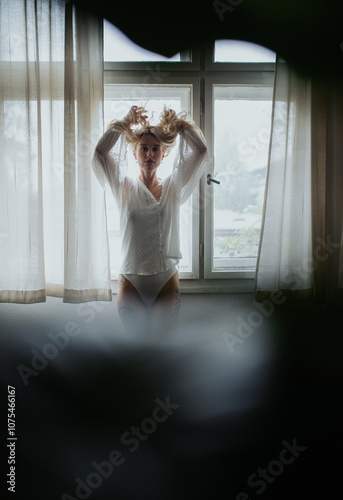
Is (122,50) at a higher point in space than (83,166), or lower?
higher

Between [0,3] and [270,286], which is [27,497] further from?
[0,3]

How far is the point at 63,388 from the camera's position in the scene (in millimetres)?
1558

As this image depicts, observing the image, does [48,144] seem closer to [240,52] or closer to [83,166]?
[83,166]

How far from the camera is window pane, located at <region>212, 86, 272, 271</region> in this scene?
182 centimetres

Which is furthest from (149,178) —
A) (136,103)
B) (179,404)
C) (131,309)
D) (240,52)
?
(179,404)

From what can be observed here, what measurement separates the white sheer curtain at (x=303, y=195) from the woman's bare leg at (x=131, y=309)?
55cm

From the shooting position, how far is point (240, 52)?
1.76 meters

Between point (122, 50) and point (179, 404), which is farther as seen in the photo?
point (122, 50)

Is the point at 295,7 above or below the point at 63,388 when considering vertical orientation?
above

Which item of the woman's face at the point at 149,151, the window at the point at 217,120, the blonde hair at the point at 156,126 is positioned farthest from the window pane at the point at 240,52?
the woman's face at the point at 149,151

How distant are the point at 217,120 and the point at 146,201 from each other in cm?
62

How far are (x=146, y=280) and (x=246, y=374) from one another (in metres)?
0.63

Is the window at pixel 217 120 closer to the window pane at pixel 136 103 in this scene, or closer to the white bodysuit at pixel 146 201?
the window pane at pixel 136 103

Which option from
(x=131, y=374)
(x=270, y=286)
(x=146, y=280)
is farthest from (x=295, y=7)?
(x=131, y=374)
